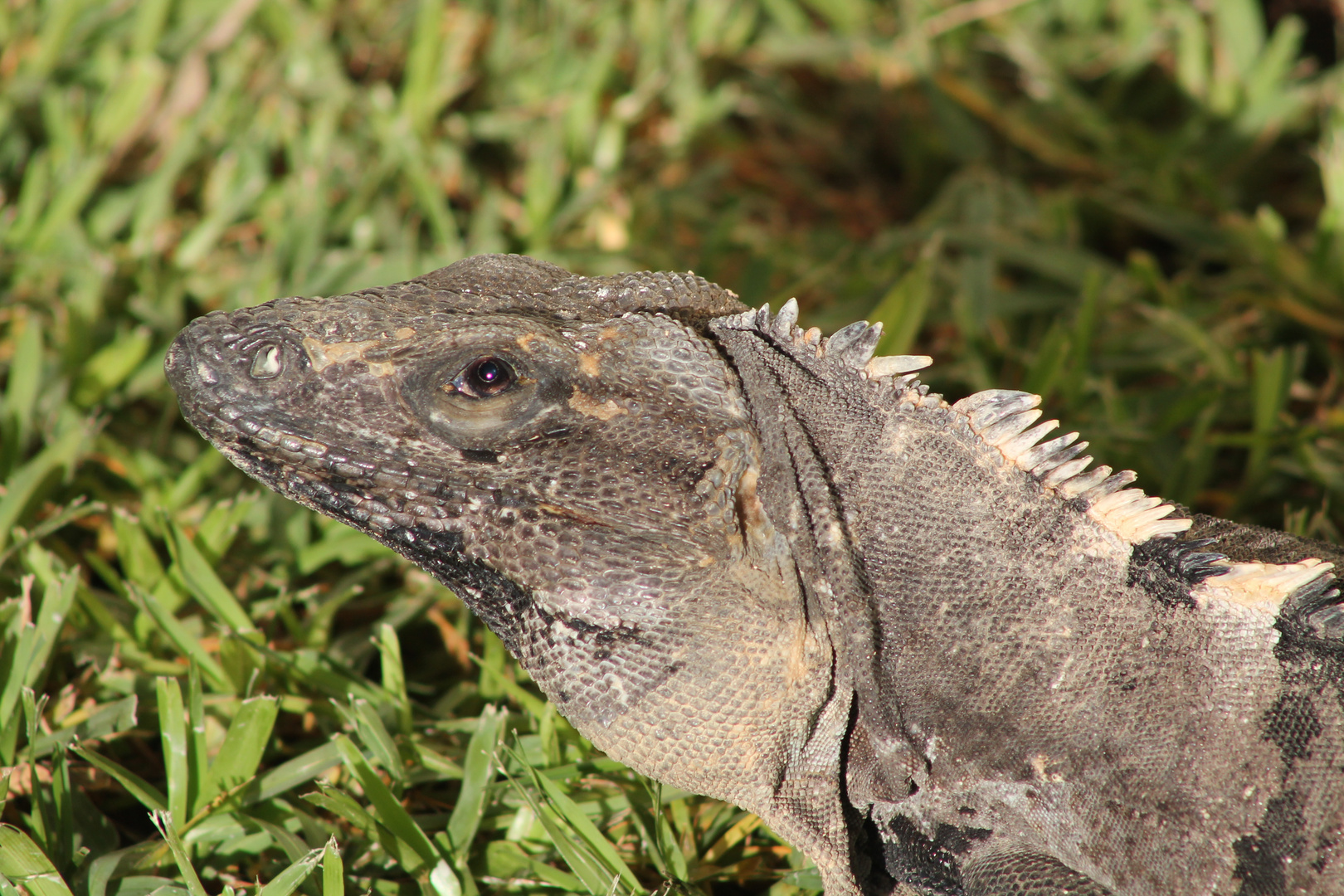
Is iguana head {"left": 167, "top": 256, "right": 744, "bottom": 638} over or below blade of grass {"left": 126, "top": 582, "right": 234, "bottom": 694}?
over

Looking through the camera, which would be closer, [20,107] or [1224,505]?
[1224,505]

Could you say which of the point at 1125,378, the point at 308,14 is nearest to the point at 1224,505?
the point at 1125,378

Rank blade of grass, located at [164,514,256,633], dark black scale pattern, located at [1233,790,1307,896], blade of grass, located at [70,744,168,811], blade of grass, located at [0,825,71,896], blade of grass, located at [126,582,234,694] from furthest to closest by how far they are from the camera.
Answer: blade of grass, located at [164,514,256,633], blade of grass, located at [126,582,234,694], blade of grass, located at [70,744,168,811], blade of grass, located at [0,825,71,896], dark black scale pattern, located at [1233,790,1307,896]

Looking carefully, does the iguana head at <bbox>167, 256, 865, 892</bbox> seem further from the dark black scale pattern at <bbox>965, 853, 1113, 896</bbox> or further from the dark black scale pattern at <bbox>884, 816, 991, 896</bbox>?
the dark black scale pattern at <bbox>965, 853, 1113, 896</bbox>

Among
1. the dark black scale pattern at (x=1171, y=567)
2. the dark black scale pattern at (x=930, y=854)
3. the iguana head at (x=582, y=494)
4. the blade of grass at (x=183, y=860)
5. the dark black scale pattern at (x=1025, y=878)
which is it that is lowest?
the blade of grass at (x=183, y=860)

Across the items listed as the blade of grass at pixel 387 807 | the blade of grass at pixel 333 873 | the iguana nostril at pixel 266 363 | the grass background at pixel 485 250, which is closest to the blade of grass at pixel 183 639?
the grass background at pixel 485 250

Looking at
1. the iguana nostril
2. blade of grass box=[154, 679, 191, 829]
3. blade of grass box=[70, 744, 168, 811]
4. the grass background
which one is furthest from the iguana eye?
blade of grass box=[70, 744, 168, 811]

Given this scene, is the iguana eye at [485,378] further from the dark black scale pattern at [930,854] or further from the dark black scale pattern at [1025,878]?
the dark black scale pattern at [1025,878]

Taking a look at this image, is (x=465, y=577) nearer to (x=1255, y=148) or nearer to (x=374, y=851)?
(x=374, y=851)
